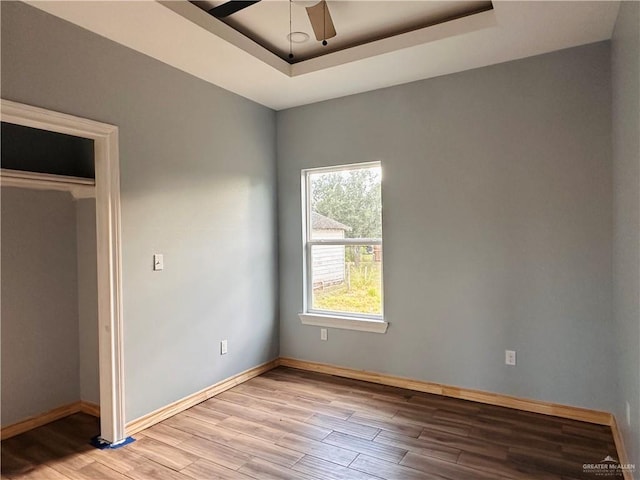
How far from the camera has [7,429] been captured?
272 centimetres

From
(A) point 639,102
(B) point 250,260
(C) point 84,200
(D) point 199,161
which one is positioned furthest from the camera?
→ (B) point 250,260

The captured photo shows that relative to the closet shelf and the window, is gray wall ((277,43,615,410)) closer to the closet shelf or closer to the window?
the window

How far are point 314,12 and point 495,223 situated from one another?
2008 millimetres

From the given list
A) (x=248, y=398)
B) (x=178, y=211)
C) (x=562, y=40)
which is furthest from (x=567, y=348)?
(x=178, y=211)

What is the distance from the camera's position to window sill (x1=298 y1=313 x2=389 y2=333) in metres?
3.63

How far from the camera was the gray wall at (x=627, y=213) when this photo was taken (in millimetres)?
1802

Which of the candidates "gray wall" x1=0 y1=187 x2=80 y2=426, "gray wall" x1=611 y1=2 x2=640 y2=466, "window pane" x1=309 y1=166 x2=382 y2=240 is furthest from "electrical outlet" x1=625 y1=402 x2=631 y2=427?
Answer: "gray wall" x1=0 y1=187 x2=80 y2=426

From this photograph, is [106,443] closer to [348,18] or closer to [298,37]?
[298,37]

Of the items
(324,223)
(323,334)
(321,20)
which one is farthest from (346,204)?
(321,20)

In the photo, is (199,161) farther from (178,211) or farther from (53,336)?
(53,336)

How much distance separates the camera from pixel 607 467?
2.26 meters

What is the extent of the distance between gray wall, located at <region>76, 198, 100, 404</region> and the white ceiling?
133cm

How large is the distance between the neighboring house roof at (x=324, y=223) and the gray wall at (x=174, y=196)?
465 millimetres

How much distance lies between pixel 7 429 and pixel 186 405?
1.16 metres
